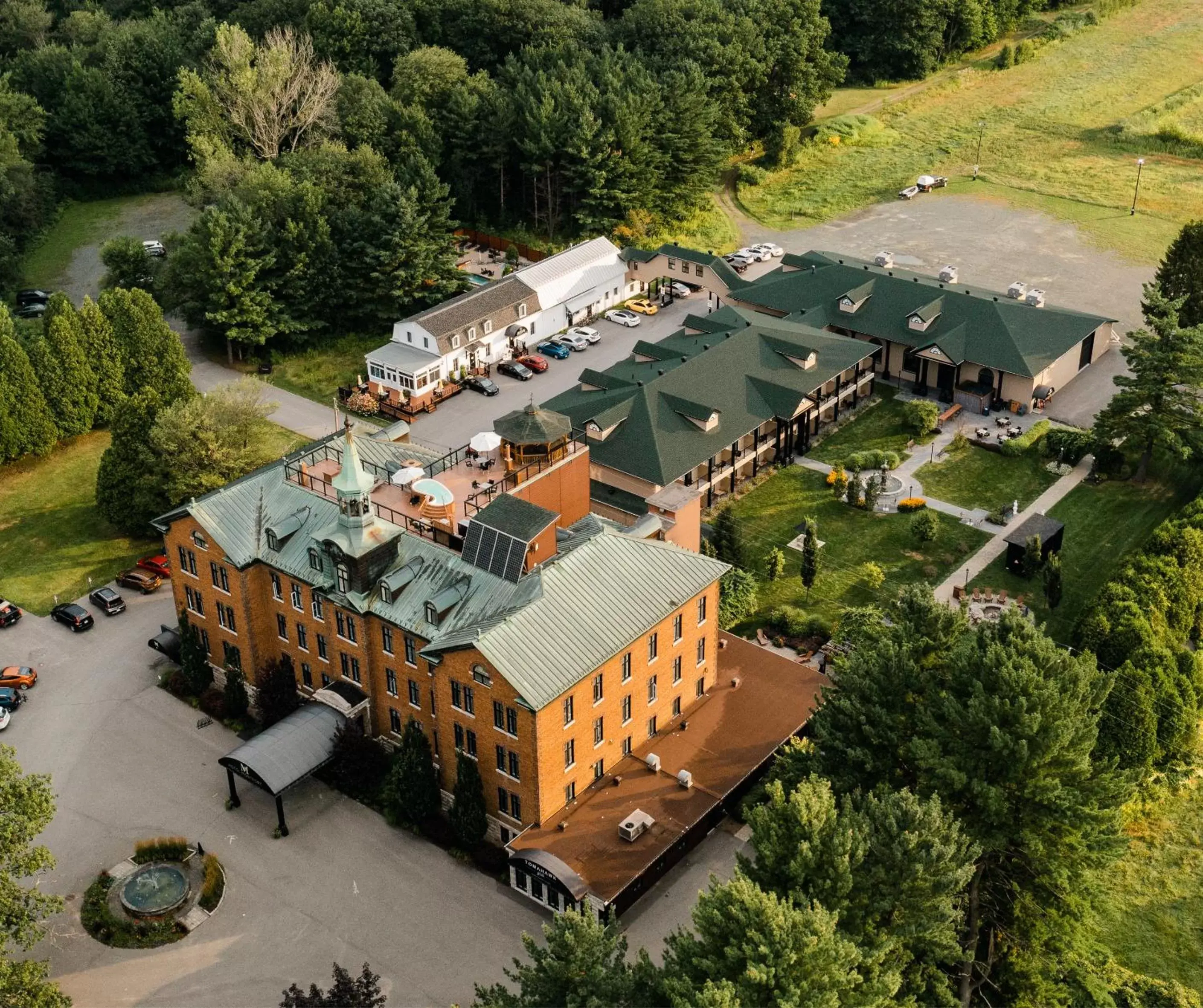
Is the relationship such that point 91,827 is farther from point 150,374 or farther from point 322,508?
point 150,374

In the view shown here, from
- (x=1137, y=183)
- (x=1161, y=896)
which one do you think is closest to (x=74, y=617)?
(x=1161, y=896)

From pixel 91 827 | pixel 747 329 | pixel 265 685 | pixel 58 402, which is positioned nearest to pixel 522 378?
pixel 747 329

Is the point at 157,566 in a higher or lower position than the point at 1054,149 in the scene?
lower

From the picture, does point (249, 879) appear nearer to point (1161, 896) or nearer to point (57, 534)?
point (57, 534)

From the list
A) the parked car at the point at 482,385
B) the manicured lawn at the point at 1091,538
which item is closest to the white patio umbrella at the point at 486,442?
the manicured lawn at the point at 1091,538

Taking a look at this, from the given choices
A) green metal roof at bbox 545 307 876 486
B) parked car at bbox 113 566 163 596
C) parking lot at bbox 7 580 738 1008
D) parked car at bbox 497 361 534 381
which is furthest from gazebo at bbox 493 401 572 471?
parked car at bbox 497 361 534 381

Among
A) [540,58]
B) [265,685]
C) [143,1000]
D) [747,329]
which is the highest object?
[540,58]

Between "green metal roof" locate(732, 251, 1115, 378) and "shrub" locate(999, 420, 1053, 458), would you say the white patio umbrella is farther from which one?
"shrub" locate(999, 420, 1053, 458)
